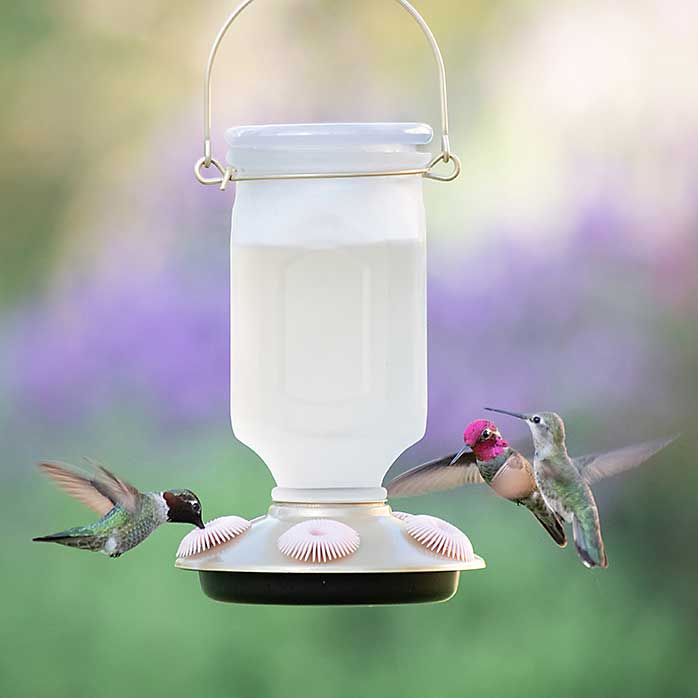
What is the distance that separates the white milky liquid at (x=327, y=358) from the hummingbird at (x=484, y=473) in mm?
82

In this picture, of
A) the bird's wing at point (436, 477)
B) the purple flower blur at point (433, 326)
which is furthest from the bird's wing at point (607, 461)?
the purple flower blur at point (433, 326)

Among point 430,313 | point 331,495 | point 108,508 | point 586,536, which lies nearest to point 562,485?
point 586,536

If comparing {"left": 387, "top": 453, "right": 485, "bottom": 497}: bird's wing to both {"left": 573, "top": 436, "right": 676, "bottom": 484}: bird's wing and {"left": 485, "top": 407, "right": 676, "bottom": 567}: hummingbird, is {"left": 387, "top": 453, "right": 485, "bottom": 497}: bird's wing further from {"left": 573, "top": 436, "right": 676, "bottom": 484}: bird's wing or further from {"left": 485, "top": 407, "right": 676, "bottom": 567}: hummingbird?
{"left": 573, "top": 436, "right": 676, "bottom": 484}: bird's wing

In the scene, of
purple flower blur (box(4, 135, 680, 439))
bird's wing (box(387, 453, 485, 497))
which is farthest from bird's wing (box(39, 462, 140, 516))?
purple flower blur (box(4, 135, 680, 439))

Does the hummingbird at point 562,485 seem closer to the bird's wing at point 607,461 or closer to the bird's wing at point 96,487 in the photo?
the bird's wing at point 607,461

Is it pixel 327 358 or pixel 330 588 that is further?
pixel 327 358

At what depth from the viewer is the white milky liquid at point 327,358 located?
181 cm

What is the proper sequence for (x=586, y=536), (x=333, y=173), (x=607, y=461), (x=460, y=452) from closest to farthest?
(x=333, y=173) → (x=460, y=452) → (x=586, y=536) → (x=607, y=461)

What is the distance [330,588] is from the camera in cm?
160

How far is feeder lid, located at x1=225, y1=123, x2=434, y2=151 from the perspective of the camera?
177 cm

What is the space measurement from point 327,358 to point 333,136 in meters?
0.28

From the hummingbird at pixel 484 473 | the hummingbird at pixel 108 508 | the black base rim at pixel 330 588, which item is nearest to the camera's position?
the black base rim at pixel 330 588

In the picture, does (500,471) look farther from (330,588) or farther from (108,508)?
(108,508)

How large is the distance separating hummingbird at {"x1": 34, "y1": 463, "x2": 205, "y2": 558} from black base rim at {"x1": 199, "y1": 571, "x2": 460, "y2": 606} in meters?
0.37
